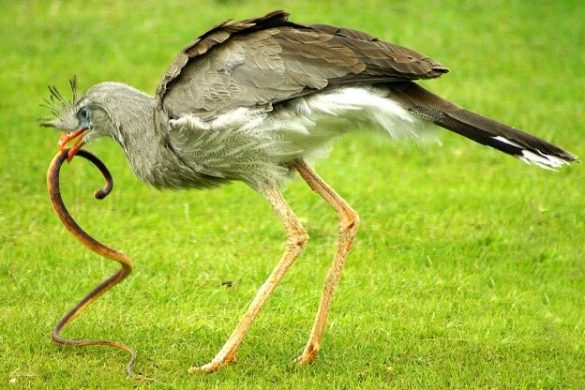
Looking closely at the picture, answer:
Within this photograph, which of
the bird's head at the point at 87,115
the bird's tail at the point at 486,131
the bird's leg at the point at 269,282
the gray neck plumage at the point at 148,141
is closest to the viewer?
the bird's tail at the point at 486,131

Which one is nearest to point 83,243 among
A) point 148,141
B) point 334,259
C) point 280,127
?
point 148,141

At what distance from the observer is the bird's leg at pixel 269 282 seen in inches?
204

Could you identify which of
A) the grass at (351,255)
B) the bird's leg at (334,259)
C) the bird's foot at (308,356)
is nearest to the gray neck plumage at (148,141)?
the bird's leg at (334,259)

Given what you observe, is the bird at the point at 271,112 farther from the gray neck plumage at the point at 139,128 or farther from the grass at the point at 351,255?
the grass at the point at 351,255

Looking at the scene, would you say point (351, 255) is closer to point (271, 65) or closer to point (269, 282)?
point (269, 282)

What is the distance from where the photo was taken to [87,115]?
5.55 meters

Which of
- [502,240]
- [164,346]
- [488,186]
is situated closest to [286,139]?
[164,346]

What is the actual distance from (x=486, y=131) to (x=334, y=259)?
3.63 feet

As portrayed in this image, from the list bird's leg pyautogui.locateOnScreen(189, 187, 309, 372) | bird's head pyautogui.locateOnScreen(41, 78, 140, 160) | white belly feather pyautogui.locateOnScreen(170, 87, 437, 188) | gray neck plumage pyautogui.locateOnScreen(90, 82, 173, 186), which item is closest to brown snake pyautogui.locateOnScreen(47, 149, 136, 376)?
bird's head pyautogui.locateOnScreen(41, 78, 140, 160)

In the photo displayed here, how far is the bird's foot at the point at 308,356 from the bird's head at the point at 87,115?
1.48 metres

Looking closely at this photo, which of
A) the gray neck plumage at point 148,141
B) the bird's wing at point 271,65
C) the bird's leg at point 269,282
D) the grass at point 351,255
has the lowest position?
the grass at point 351,255

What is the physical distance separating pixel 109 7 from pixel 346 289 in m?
7.11

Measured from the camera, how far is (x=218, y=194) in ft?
26.8

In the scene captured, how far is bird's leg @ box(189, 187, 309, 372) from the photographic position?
204 inches
